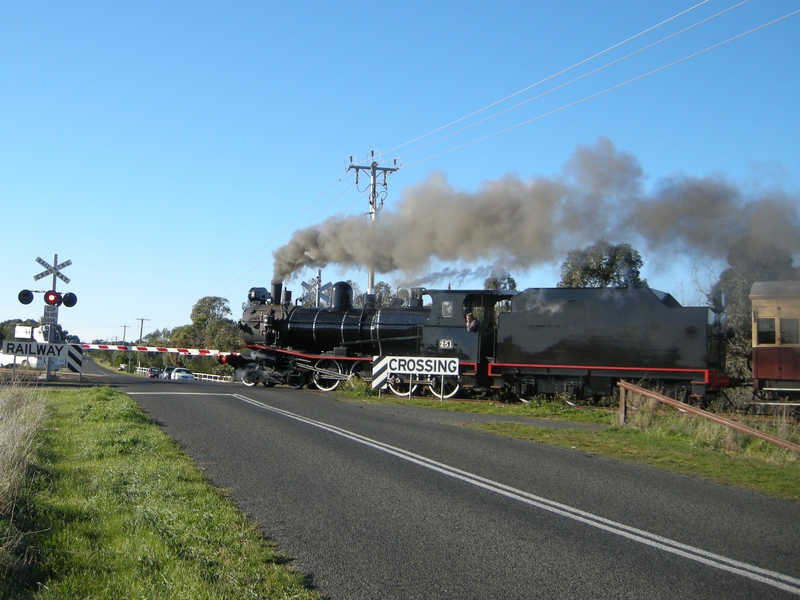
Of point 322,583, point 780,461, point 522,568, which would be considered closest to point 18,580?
point 322,583

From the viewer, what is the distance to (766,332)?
64.4ft

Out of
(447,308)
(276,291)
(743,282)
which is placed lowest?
(447,308)

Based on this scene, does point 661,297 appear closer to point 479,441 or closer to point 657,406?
point 657,406

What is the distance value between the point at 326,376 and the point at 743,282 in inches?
630

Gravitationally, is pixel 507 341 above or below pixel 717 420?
above

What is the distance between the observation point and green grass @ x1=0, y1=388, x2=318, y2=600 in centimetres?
462

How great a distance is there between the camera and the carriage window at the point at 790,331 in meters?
19.2

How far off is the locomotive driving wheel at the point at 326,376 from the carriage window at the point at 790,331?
1306 centimetres

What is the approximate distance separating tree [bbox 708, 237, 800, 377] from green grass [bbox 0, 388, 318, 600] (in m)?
19.5

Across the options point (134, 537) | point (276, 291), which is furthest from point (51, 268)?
point (134, 537)

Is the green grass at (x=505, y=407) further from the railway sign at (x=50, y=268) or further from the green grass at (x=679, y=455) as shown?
the railway sign at (x=50, y=268)

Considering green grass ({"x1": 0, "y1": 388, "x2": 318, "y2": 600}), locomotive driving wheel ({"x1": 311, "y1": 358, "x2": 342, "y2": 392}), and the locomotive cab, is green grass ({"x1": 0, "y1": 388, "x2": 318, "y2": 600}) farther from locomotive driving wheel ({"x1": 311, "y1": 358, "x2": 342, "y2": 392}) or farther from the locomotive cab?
locomotive driving wheel ({"x1": 311, "y1": 358, "x2": 342, "y2": 392})

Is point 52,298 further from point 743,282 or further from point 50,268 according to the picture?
point 743,282

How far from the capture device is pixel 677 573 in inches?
209
